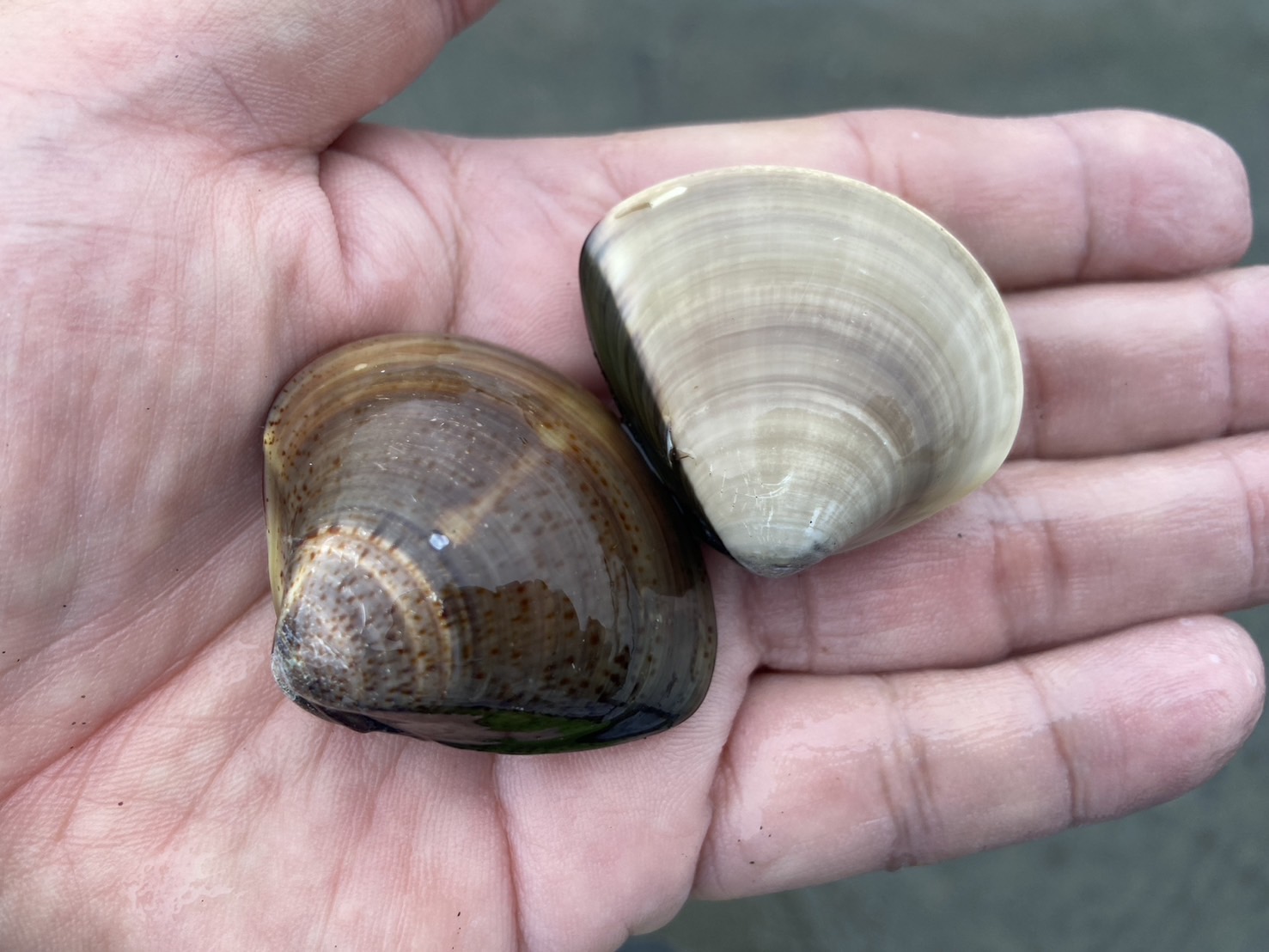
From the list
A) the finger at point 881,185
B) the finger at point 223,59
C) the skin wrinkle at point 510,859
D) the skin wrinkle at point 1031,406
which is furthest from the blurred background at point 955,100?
the finger at point 223,59

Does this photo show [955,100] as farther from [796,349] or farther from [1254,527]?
[796,349]

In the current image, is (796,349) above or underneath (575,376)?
above

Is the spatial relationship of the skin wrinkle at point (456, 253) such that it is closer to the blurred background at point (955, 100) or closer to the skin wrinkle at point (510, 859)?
the skin wrinkle at point (510, 859)

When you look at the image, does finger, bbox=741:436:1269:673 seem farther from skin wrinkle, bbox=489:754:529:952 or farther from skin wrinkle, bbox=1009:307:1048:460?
skin wrinkle, bbox=489:754:529:952

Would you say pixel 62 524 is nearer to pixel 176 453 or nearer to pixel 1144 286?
pixel 176 453

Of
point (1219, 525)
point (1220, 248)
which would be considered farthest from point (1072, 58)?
point (1219, 525)

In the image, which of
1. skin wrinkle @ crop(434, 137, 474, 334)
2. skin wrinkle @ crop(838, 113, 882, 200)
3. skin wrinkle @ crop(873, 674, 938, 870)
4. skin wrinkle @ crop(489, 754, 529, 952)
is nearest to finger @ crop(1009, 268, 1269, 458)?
skin wrinkle @ crop(838, 113, 882, 200)

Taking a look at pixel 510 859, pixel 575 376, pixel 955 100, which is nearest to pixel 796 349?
pixel 575 376
